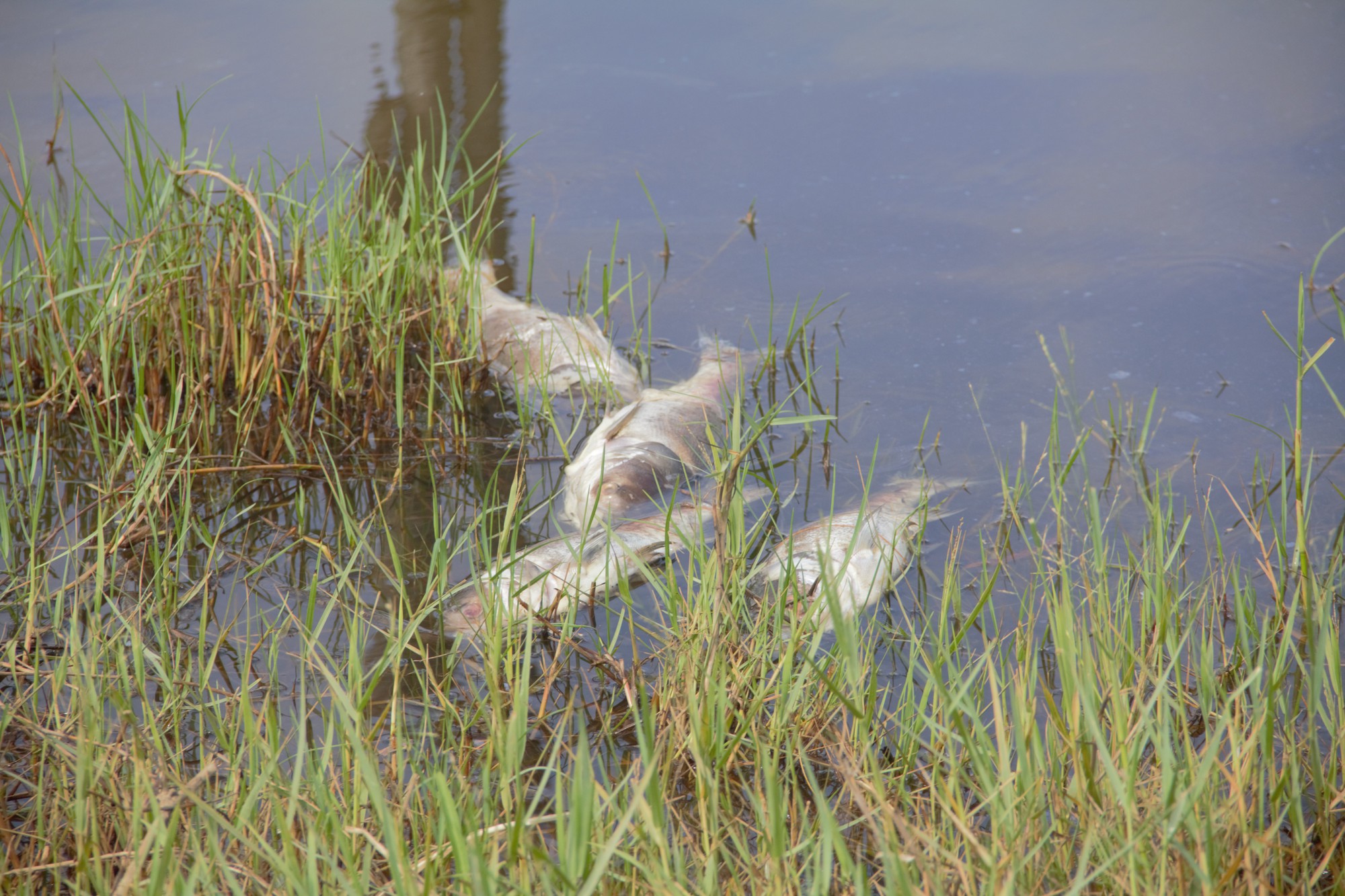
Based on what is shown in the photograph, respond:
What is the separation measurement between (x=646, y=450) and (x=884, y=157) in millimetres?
2840

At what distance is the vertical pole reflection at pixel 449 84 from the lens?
532 cm

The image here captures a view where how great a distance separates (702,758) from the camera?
191 centimetres

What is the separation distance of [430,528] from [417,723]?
88 centimetres

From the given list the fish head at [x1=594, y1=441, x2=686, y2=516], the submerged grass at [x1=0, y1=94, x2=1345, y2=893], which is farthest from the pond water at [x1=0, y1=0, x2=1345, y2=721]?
the fish head at [x1=594, y1=441, x2=686, y2=516]

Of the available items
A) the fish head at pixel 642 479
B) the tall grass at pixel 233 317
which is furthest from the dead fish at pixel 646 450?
the tall grass at pixel 233 317

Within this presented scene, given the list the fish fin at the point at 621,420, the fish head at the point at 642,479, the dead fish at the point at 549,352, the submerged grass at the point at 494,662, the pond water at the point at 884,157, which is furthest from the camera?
the pond water at the point at 884,157

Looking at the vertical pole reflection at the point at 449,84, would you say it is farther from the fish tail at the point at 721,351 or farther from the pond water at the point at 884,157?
the fish tail at the point at 721,351

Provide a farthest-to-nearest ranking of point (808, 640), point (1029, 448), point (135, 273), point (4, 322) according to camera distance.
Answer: point (1029, 448), point (4, 322), point (135, 273), point (808, 640)

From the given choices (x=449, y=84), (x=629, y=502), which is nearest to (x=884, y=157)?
(x=449, y=84)

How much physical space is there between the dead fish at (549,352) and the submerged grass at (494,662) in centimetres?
16

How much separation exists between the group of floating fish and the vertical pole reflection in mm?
917

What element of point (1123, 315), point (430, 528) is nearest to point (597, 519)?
point (430, 528)

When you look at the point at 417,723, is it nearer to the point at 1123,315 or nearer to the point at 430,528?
the point at 430,528

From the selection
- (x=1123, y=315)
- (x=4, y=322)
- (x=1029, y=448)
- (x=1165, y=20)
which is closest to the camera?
(x=4, y=322)
